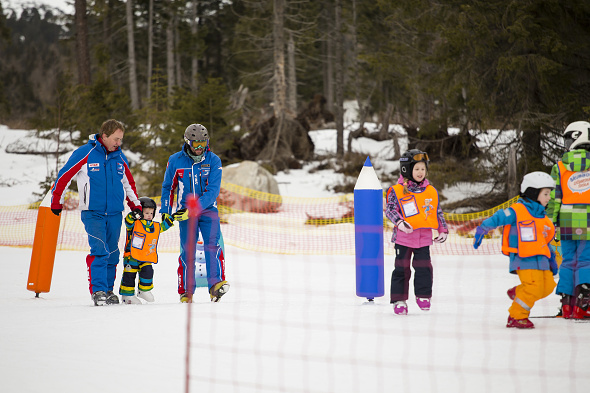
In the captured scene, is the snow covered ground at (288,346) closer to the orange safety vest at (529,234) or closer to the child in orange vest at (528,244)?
the child in orange vest at (528,244)

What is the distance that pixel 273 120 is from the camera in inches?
944

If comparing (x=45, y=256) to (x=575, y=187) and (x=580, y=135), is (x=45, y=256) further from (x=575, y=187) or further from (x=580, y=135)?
(x=580, y=135)

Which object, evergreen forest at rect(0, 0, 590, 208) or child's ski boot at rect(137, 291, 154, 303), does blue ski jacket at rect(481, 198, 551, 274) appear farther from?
evergreen forest at rect(0, 0, 590, 208)

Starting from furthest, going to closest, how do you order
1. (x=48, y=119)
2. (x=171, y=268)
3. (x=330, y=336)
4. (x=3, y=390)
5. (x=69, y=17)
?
(x=69, y=17), (x=48, y=119), (x=171, y=268), (x=330, y=336), (x=3, y=390)

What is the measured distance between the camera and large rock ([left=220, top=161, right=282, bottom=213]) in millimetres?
15602

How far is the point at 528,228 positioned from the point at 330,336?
193 centimetres

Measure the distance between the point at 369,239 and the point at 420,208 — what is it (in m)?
0.82

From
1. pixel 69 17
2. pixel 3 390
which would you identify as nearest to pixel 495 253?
pixel 3 390

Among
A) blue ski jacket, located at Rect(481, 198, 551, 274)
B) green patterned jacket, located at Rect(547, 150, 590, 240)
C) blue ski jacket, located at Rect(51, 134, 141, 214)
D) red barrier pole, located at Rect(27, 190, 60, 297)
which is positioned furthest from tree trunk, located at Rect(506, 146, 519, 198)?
red barrier pole, located at Rect(27, 190, 60, 297)

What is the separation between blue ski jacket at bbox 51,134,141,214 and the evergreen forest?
7805mm

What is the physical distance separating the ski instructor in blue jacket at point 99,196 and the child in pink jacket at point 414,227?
9.62ft

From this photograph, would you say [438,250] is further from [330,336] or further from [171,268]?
[330,336]

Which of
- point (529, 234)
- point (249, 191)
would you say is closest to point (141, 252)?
point (529, 234)

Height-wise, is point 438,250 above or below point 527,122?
below
